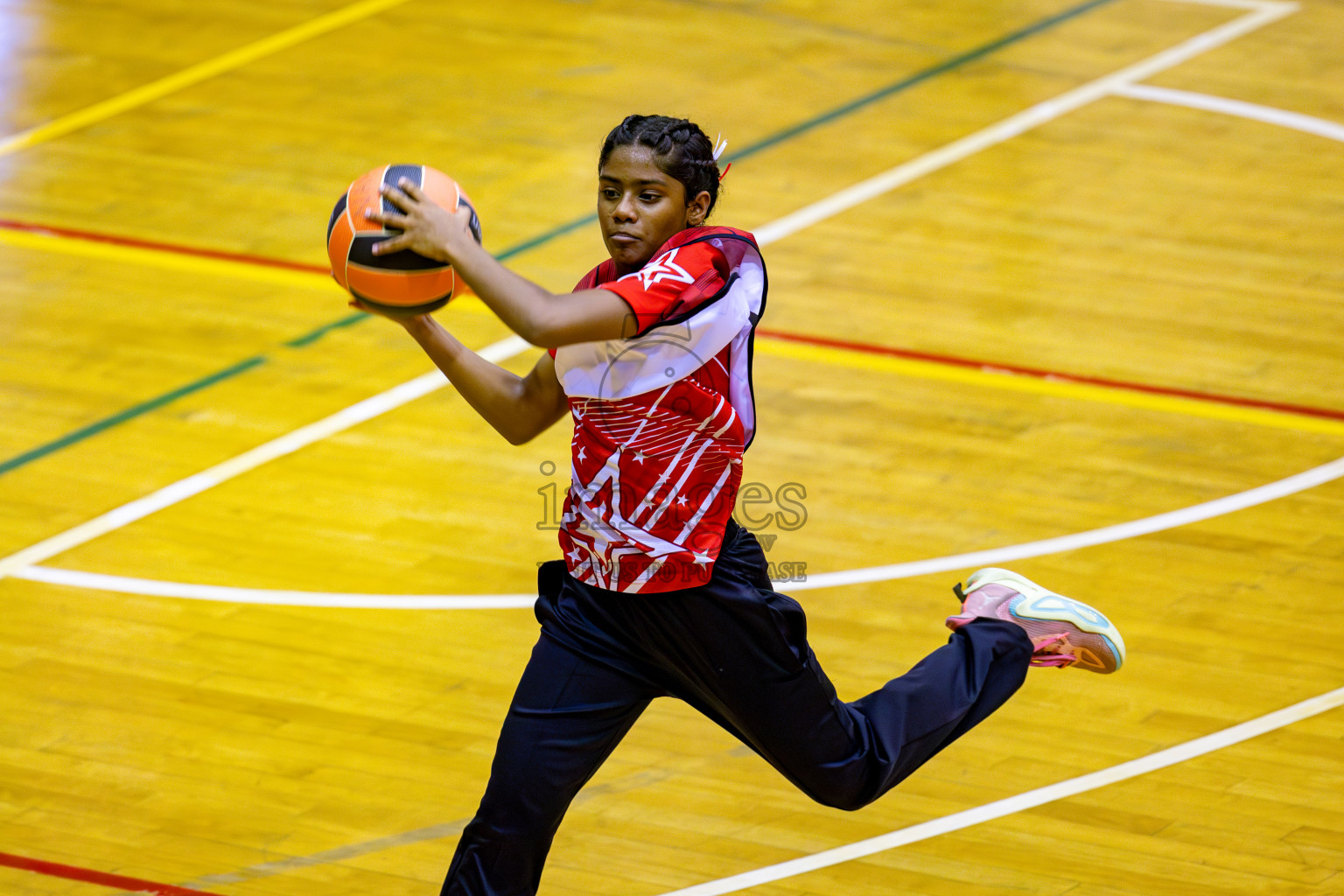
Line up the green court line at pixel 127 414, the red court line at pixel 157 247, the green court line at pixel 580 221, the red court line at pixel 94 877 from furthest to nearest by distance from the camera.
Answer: the red court line at pixel 157 247
the green court line at pixel 580 221
the green court line at pixel 127 414
the red court line at pixel 94 877

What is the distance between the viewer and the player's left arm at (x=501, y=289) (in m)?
3.32

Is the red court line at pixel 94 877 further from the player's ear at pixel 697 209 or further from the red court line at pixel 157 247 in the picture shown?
the red court line at pixel 157 247

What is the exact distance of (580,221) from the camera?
348 inches

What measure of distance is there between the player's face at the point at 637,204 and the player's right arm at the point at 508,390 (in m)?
0.29

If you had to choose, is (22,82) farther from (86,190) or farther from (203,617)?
(203,617)

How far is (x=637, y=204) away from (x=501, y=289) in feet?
1.46

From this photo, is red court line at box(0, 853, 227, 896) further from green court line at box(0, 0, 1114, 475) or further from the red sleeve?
green court line at box(0, 0, 1114, 475)

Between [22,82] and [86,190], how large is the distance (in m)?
1.78

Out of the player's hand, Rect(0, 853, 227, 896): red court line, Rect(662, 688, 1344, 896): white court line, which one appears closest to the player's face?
the player's hand

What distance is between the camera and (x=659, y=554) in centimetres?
369

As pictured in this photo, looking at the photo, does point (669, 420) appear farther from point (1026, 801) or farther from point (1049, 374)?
point (1049, 374)

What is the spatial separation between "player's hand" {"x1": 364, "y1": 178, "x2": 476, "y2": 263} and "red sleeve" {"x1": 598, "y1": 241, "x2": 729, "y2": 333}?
12.0 inches

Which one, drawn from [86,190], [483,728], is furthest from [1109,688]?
[86,190]

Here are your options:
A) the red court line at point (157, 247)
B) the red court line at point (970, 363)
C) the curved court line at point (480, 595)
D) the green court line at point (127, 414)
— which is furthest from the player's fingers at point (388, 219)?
the red court line at point (157, 247)
